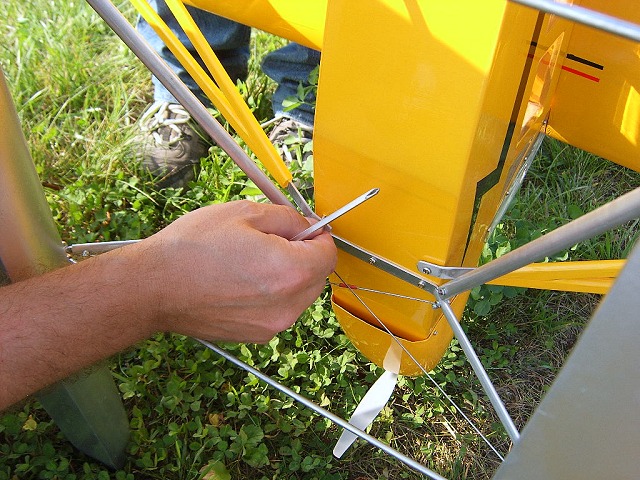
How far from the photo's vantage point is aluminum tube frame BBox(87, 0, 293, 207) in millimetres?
778

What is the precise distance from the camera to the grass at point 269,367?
1.19 meters

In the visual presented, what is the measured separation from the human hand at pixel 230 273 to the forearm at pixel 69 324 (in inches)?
1.0

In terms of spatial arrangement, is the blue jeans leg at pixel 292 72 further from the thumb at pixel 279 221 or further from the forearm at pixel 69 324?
the forearm at pixel 69 324

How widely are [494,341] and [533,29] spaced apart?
2.67 feet

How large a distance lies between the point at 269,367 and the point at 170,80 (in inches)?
26.8

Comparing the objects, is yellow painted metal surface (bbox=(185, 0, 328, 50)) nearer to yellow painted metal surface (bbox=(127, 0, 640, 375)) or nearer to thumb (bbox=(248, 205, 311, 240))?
yellow painted metal surface (bbox=(127, 0, 640, 375))

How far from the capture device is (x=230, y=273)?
70 cm

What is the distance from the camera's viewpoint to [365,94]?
2.22 feet

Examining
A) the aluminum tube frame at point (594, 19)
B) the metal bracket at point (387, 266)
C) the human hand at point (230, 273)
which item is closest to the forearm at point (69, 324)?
the human hand at point (230, 273)

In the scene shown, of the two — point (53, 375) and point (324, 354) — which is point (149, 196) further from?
point (53, 375)

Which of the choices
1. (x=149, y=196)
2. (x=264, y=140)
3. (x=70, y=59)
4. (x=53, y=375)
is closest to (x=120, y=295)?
(x=53, y=375)

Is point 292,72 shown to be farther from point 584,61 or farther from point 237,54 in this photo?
point 584,61

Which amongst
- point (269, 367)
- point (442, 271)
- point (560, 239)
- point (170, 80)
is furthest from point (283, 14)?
point (269, 367)

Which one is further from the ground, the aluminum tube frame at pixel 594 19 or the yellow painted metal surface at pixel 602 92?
the aluminum tube frame at pixel 594 19
